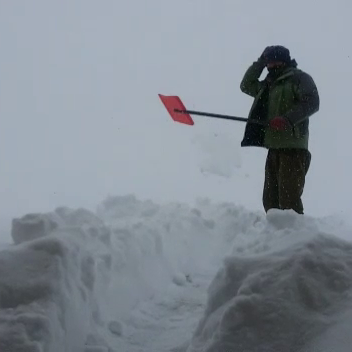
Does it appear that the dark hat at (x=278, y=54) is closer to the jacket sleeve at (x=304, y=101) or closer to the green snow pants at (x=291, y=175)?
the jacket sleeve at (x=304, y=101)

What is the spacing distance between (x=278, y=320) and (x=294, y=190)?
8.68ft

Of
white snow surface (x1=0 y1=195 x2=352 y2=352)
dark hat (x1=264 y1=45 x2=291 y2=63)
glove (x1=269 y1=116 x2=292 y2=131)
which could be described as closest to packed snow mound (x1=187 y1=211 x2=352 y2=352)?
white snow surface (x1=0 y1=195 x2=352 y2=352)

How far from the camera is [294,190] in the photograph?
4621 millimetres

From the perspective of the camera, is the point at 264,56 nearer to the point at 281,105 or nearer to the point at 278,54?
the point at 278,54

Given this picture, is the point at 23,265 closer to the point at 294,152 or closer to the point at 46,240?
the point at 46,240

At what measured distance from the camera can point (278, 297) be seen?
2145mm

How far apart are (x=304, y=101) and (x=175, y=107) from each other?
5.77 ft

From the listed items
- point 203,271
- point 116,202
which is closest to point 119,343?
point 203,271

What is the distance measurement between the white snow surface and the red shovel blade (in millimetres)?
2334

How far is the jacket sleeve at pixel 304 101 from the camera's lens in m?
4.53

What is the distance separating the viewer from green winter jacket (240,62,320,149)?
15.0 ft

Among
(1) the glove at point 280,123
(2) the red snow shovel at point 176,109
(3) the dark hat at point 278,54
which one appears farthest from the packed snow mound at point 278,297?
(2) the red snow shovel at point 176,109

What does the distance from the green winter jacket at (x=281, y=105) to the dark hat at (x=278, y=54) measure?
109 mm

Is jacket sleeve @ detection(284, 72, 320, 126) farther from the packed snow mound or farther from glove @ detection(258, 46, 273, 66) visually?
the packed snow mound
